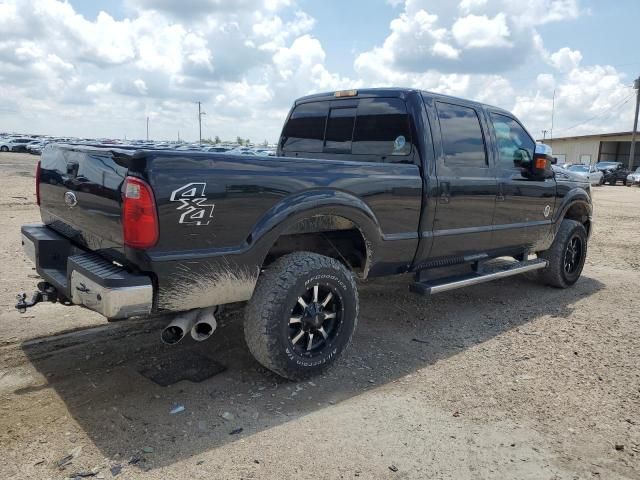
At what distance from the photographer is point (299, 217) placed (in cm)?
347

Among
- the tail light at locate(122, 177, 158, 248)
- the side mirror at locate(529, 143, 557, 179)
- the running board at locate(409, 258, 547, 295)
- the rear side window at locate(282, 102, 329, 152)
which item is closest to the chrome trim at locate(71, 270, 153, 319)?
the tail light at locate(122, 177, 158, 248)

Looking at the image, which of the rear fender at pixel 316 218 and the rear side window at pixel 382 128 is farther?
the rear side window at pixel 382 128

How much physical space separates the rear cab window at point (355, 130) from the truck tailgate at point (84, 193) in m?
2.30

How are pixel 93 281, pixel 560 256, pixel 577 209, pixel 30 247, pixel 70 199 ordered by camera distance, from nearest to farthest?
pixel 93 281
pixel 70 199
pixel 30 247
pixel 560 256
pixel 577 209

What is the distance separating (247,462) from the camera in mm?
2752

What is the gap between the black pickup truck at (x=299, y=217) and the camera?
2955 mm

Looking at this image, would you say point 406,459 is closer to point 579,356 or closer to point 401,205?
point 401,205

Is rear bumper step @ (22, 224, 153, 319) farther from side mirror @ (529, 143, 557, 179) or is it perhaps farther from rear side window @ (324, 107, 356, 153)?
side mirror @ (529, 143, 557, 179)

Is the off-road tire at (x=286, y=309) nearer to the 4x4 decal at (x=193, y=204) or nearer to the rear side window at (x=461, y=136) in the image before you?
the 4x4 decal at (x=193, y=204)

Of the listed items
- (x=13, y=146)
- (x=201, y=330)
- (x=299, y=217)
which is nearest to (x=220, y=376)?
(x=201, y=330)

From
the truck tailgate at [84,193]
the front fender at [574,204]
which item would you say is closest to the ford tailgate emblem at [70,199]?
the truck tailgate at [84,193]

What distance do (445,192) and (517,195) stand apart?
1289 millimetres

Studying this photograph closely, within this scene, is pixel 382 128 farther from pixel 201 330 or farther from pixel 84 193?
pixel 84 193

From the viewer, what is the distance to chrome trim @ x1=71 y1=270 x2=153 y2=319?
2.84 m
